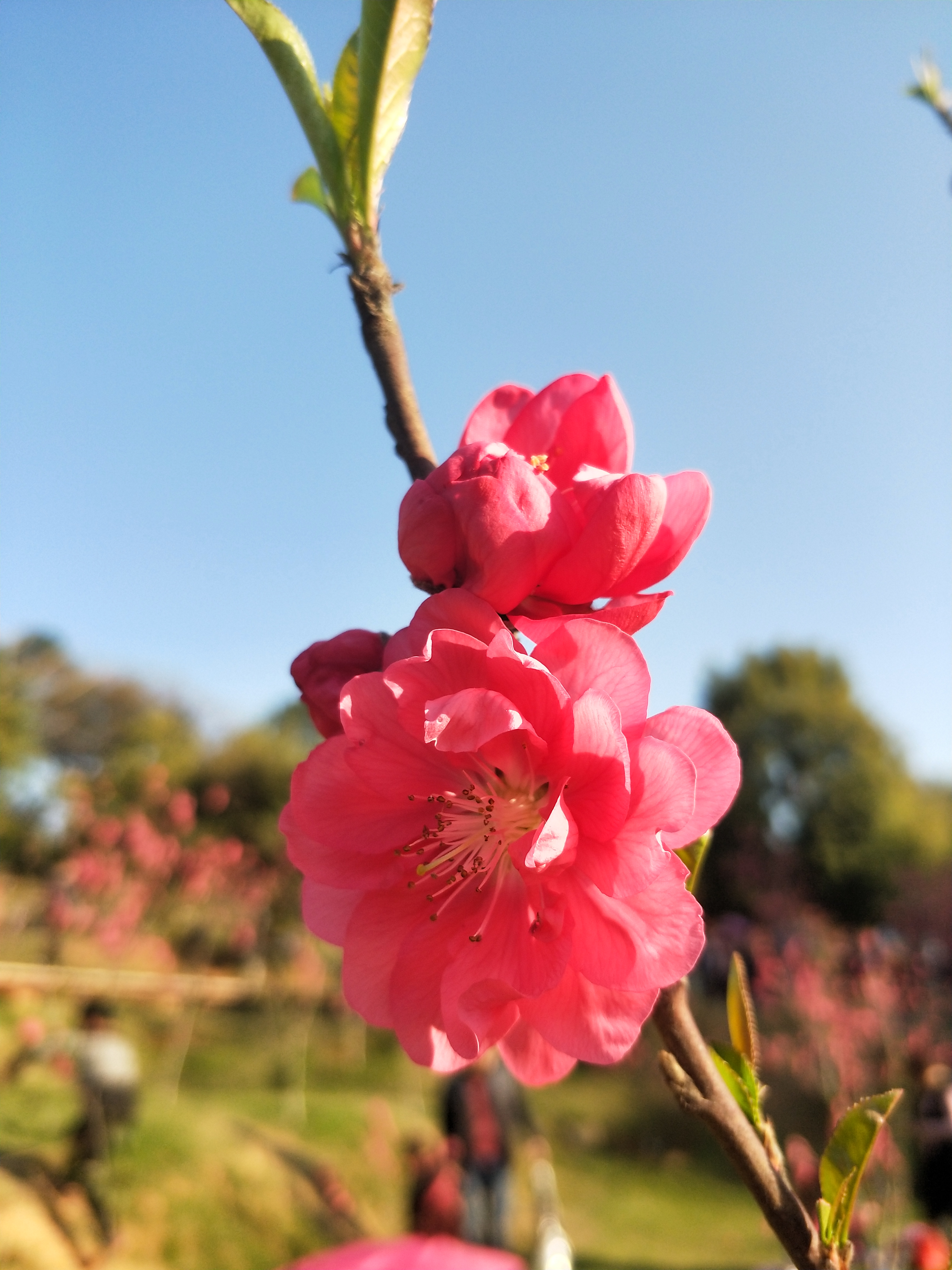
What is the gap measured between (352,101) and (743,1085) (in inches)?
37.2

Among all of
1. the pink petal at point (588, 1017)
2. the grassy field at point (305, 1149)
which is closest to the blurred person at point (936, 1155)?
the grassy field at point (305, 1149)

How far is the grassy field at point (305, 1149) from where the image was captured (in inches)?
230

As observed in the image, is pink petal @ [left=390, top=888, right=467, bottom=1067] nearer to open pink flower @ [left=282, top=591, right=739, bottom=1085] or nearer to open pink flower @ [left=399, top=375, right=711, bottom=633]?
open pink flower @ [left=282, top=591, right=739, bottom=1085]

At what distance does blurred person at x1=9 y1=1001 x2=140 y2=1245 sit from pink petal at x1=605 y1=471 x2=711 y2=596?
6409 millimetres

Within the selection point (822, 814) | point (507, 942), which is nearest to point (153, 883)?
point (507, 942)

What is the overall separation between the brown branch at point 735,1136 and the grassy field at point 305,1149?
6.37 m

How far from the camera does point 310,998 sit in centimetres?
1024

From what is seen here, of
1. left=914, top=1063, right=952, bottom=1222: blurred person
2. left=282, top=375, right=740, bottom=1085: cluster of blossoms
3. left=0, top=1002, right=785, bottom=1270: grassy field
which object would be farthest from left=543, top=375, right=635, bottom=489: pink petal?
left=0, top=1002, right=785, bottom=1270: grassy field

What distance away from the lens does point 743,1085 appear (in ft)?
2.14

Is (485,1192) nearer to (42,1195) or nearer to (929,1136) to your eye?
(929,1136)

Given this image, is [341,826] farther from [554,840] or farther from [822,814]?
[822,814]

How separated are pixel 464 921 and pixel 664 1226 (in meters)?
7.99

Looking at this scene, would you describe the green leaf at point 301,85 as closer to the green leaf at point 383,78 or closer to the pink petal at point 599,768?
the green leaf at point 383,78

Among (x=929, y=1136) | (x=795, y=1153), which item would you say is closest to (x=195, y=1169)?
(x=795, y=1153)
